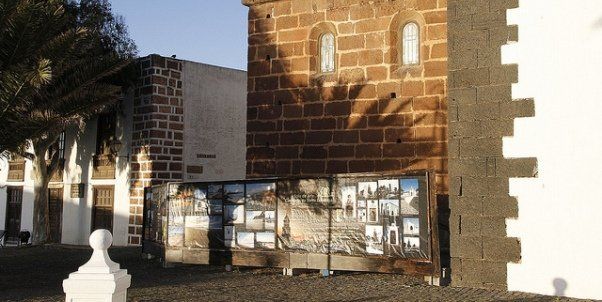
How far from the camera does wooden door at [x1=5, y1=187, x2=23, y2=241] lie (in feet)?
76.7

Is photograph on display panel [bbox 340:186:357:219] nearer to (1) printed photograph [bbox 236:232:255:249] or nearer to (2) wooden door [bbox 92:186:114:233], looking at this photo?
(1) printed photograph [bbox 236:232:255:249]

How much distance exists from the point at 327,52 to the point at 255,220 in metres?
3.71

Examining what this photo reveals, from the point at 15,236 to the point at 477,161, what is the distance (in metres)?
19.4

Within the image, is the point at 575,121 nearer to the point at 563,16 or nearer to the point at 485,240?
the point at 563,16

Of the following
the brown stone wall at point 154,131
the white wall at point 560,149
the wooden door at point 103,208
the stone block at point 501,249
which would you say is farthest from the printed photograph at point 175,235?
the wooden door at point 103,208

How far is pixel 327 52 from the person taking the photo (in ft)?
40.4

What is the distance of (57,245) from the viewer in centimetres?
1984

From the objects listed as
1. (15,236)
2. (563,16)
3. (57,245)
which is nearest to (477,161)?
(563,16)

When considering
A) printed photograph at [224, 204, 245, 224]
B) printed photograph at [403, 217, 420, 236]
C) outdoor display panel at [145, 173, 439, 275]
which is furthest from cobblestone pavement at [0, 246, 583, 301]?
printed photograph at [224, 204, 245, 224]

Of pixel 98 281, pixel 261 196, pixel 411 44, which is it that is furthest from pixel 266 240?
pixel 98 281

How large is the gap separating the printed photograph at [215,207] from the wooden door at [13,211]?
14925 millimetres

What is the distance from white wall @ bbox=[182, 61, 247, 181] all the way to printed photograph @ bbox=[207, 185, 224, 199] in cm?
820

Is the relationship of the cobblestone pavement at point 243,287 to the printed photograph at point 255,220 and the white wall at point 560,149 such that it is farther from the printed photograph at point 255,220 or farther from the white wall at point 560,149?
the printed photograph at point 255,220

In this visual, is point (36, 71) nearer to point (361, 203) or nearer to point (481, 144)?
point (361, 203)
